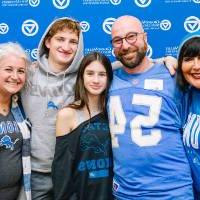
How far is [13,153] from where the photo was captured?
179 cm

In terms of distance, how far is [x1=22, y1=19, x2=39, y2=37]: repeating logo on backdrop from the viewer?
2400 mm

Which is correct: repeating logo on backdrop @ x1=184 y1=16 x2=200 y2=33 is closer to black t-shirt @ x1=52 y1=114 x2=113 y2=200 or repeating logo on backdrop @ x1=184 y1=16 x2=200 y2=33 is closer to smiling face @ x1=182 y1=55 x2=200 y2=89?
smiling face @ x1=182 y1=55 x2=200 y2=89

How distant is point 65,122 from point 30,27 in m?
0.88

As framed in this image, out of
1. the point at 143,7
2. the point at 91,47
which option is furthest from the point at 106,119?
the point at 143,7

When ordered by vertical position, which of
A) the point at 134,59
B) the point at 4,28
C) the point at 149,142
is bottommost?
the point at 149,142

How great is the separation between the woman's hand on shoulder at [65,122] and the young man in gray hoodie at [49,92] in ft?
0.34

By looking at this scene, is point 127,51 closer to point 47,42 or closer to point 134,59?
point 134,59

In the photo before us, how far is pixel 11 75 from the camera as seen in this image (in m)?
1.81

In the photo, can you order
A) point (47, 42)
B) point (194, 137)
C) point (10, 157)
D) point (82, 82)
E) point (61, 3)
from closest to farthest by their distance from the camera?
1. point (194, 137)
2. point (10, 157)
3. point (82, 82)
4. point (47, 42)
5. point (61, 3)

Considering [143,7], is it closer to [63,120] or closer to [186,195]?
[63,120]

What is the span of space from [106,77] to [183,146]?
0.49m

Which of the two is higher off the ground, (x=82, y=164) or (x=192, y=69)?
(x=192, y=69)

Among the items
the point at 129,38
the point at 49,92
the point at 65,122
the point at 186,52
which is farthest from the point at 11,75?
the point at 186,52

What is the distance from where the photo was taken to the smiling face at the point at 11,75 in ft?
5.91
